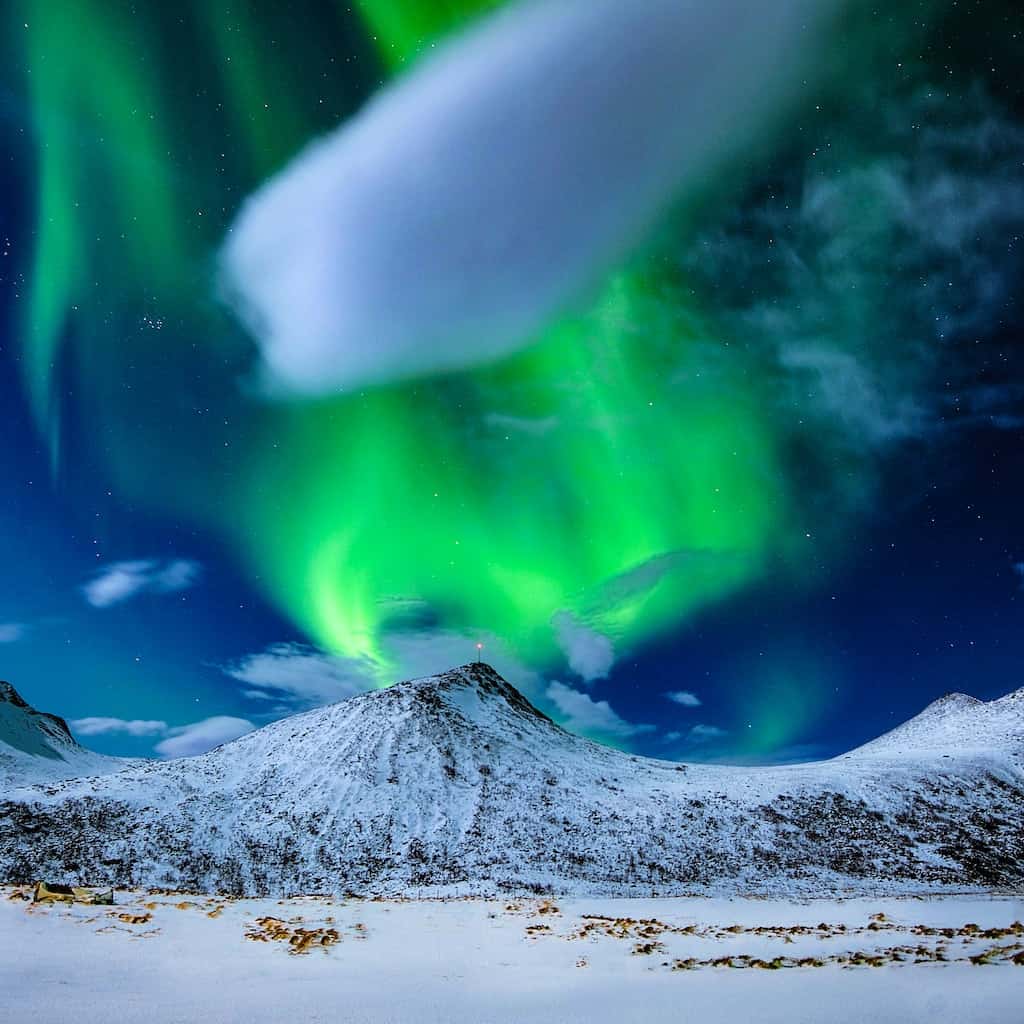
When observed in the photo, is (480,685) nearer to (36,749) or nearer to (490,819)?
(490,819)

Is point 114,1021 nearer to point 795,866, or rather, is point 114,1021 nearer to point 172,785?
point 795,866

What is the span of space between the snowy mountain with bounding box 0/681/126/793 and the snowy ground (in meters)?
58.5

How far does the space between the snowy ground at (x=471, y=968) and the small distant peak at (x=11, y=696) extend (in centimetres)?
10836

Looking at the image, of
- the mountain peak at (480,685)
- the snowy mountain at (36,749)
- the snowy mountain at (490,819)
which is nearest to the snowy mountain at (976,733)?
the snowy mountain at (490,819)

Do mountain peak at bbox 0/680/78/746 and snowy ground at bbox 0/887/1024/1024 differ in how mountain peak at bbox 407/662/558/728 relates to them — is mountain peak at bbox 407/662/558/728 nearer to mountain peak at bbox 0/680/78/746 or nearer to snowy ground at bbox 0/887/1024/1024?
snowy ground at bbox 0/887/1024/1024

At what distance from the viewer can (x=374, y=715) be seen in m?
49.3

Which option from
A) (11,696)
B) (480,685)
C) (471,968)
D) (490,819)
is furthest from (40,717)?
(471,968)

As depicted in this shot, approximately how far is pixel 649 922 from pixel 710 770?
1403 inches

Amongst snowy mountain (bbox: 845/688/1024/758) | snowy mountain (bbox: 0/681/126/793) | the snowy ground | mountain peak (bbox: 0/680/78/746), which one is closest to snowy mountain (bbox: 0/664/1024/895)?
snowy mountain (bbox: 845/688/1024/758)

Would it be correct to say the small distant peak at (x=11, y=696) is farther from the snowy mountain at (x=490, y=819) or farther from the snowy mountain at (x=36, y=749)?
the snowy mountain at (x=490, y=819)

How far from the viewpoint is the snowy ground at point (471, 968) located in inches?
340

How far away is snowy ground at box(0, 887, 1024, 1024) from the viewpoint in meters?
8.63

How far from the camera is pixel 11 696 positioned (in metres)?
106

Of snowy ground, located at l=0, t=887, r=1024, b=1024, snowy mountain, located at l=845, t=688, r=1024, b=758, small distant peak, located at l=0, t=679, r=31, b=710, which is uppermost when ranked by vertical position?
small distant peak, located at l=0, t=679, r=31, b=710
